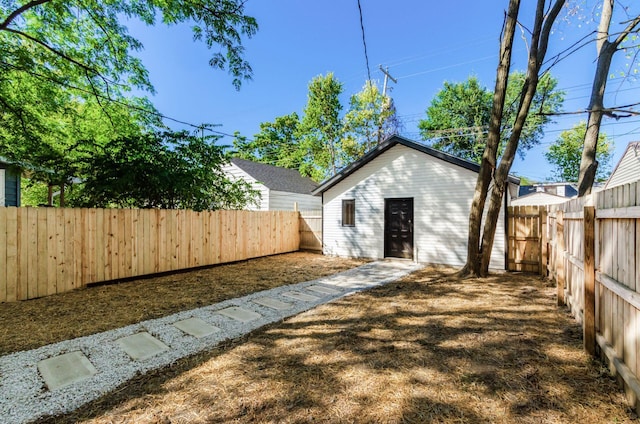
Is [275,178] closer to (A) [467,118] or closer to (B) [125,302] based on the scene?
(B) [125,302]

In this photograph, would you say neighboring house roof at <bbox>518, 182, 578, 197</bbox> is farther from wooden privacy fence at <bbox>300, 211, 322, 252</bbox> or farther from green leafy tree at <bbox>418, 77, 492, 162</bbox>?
wooden privacy fence at <bbox>300, 211, 322, 252</bbox>

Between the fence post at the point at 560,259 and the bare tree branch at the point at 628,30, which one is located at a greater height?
the bare tree branch at the point at 628,30

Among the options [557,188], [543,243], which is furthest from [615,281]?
[557,188]

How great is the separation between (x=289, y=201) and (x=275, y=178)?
1.69 metres

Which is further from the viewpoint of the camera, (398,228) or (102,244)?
(398,228)

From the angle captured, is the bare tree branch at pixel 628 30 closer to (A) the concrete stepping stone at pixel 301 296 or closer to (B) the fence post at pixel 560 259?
(B) the fence post at pixel 560 259

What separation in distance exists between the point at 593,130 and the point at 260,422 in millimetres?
9470

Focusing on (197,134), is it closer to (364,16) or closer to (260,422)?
(364,16)

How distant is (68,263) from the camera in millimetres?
5074

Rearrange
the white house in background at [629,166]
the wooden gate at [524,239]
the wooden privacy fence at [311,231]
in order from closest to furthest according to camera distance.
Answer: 1. the wooden gate at [524,239]
2. the white house in background at [629,166]
3. the wooden privacy fence at [311,231]

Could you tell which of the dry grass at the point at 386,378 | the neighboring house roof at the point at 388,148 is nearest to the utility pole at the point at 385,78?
the neighboring house roof at the point at 388,148

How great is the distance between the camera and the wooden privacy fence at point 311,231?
10781 millimetres

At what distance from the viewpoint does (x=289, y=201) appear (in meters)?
15.2

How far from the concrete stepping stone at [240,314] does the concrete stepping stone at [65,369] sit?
1584mm
